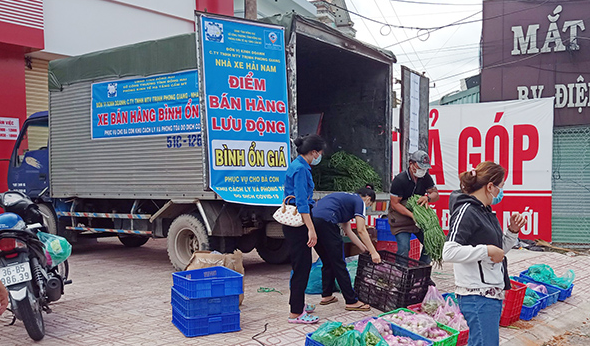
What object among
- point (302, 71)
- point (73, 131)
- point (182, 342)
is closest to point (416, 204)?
point (182, 342)

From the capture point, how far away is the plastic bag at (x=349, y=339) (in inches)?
145

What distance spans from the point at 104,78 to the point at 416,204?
16.7 ft

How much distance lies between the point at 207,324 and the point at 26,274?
62.3 inches

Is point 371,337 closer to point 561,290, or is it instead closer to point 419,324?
point 419,324

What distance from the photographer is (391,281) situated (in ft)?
17.4

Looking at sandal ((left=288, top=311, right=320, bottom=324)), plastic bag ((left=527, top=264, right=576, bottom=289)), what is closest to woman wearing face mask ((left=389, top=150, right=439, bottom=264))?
plastic bag ((left=527, top=264, right=576, bottom=289))

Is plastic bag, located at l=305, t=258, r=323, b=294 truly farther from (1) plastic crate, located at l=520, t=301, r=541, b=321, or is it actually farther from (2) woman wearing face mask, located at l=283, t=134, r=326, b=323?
(1) plastic crate, located at l=520, t=301, r=541, b=321

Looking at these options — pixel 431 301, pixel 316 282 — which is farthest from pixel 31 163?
pixel 431 301

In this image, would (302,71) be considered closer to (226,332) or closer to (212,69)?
(212,69)

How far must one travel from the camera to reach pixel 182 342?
4.46m

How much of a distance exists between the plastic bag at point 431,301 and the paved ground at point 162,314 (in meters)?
0.64

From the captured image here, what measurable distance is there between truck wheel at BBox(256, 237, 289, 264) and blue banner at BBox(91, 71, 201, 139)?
221 cm

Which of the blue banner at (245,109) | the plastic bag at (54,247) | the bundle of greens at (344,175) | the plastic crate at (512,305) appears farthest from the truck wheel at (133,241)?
the plastic crate at (512,305)

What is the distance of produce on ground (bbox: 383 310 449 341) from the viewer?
13.6 feet
